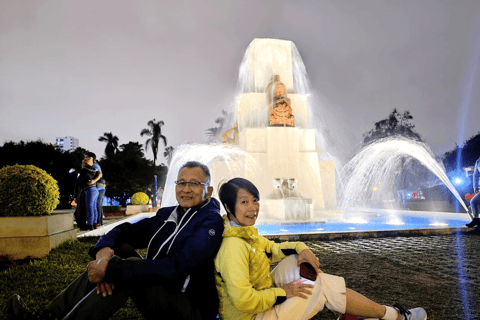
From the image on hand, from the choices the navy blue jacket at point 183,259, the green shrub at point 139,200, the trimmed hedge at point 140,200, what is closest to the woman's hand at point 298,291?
the navy blue jacket at point 183,259

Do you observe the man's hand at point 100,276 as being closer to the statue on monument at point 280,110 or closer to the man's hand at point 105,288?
the man's hand at point 105,288

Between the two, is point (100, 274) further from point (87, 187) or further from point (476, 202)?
point (476, 202)

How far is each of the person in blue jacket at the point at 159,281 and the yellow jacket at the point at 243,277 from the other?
8 cm

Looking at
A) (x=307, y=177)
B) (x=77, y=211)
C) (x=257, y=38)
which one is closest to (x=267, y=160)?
(x=307, y=177)

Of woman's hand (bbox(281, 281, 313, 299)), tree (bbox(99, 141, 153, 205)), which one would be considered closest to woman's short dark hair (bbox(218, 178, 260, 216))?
woman's hand (bbox(281, 281, 313, 299))

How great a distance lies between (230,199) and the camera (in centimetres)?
261

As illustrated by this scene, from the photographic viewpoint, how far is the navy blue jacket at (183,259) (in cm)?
222

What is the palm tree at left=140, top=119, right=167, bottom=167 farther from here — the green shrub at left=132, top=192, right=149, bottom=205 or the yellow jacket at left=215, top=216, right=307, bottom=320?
the yellow jacket at left=215, top=216, right=307, bottom=320

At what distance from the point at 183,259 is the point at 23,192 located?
5306mm

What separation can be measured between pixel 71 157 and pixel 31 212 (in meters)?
41.1

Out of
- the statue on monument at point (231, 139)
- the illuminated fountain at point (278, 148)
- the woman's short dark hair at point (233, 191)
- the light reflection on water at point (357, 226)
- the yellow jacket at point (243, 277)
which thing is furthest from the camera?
the statue on monument at point (231, 139)

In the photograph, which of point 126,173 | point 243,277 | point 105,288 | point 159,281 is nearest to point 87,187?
point 105,288

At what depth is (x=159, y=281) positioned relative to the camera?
2244 millimetres

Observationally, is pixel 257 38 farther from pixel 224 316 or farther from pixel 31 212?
pixel 224 316
